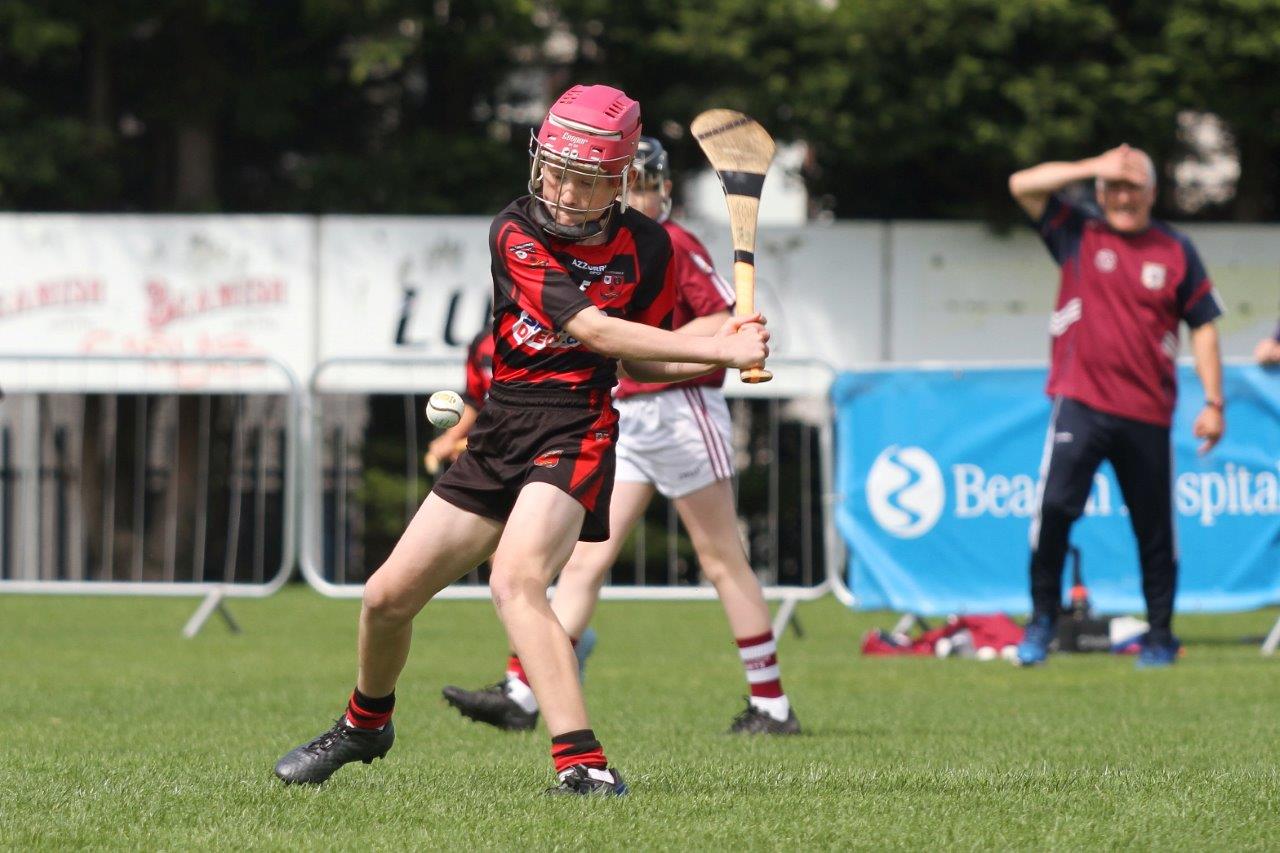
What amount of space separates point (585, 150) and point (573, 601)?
2.65m

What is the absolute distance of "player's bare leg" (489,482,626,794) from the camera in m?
4.87

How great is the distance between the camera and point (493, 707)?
6.79 metres

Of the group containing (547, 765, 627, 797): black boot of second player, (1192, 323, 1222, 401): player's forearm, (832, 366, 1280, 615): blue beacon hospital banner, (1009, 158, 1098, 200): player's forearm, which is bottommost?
(832, 366, 1280, 615): blue beacon hospital banner

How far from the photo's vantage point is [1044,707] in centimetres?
779

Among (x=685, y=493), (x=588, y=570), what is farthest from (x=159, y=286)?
(x=685, y=493)

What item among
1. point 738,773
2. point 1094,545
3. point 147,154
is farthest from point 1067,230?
point 147,154

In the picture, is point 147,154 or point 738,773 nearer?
point 738,773

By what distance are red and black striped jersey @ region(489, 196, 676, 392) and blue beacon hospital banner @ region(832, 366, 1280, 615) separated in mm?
6231

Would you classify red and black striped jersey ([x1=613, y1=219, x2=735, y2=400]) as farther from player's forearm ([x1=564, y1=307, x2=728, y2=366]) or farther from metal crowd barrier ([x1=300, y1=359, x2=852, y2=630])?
metal crowd barrier ([x1=300, y1=359, x2=852, y2=630])

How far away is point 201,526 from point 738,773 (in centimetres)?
1017

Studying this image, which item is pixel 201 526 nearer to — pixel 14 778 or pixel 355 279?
pixel 355 279

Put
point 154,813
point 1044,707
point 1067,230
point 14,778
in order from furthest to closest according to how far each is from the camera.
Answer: point 1067,230
point 1044,707
point 14,778
point 154,813

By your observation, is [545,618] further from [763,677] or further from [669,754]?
[763,677]

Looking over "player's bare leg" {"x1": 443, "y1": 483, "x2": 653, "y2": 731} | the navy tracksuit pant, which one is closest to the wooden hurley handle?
"player's bare leg" {"x1": 443, "y1": 483, "x2": 653, "y2": 731}
